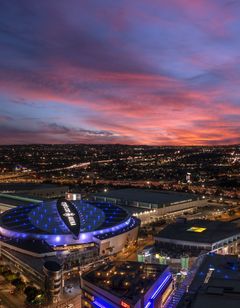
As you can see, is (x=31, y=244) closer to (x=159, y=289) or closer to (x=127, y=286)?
(x=127, y=286)

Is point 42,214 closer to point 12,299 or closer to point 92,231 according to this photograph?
point 92,231

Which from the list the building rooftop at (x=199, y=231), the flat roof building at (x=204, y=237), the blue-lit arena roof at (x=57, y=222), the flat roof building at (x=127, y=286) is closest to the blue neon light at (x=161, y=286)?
the flat roof building at (x=127, y=286)

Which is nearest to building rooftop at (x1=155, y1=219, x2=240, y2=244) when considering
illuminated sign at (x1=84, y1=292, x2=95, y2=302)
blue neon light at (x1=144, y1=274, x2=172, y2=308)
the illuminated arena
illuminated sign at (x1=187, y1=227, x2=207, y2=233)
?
illuminated sign at (x1=187, y1=227, x2=207, y2=233)

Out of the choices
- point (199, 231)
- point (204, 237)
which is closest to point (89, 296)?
point (204, 237)

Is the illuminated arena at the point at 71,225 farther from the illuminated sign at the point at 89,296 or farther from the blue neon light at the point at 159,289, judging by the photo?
the illuminated sign at the point at 89,296

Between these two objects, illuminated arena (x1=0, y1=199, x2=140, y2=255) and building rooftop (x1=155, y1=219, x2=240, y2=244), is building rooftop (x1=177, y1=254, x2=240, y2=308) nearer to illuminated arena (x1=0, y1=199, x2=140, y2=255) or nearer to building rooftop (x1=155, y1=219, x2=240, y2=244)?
building rooftop (x1=155, y1=219, x2=240, y2=244)

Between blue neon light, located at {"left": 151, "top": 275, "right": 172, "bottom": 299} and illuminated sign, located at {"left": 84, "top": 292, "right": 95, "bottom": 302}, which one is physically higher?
blue neon light, located at {"left": 151, "top": 275, "right": 172, "bottom": 299}

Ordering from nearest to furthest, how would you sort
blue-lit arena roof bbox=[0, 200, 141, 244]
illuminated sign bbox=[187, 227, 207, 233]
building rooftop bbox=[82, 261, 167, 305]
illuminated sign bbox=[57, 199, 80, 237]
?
building rooftop bbox=[82, 261, 167, 305], blue-lit arena roof bbox=[0, 200, 141, 244], illuminated sign bbox=[57, 199, 80, 237], illuminated sign bbox=[187, 227, 207, 233]
